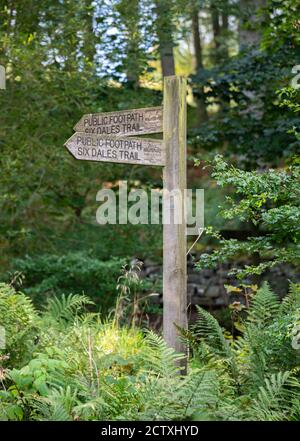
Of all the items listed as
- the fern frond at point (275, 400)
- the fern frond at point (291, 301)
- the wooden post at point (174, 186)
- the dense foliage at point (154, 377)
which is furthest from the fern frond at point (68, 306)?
the fern frond at point (275, 400)

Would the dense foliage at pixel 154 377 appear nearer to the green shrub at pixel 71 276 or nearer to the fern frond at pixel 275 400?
the fern frond at pixel 275 400

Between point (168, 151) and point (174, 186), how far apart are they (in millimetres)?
283

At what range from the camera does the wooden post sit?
6.04 meters

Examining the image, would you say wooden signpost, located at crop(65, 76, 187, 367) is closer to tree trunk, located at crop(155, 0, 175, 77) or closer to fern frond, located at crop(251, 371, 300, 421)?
fern frond, located at crop(251, 371, 300, 421)

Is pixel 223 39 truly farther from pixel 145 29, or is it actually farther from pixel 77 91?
pixel 77 91

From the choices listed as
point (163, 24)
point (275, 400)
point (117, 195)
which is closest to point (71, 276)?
point (117, 195)

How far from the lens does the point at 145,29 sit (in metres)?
10.3

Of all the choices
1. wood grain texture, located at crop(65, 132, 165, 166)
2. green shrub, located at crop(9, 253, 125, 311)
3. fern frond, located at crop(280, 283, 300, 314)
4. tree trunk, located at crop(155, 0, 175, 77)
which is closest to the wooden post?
wood grain texture, located at crop(65, 132, 165, 166)

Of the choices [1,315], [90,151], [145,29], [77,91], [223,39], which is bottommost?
[1,315]

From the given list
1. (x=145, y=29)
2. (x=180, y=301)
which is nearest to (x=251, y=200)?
(x=180, y=301)

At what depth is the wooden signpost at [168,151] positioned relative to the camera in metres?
6.00

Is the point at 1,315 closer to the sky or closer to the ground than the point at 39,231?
closer to the ground

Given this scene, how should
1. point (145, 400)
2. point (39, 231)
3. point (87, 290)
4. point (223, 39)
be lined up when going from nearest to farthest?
point (145, 400), point (87, 290), point (39, 231), point (223, 39)

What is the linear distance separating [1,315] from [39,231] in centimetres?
479
